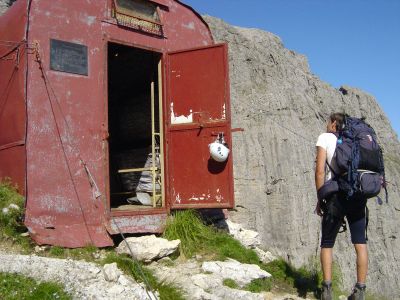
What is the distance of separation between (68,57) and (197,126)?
7.06 feet

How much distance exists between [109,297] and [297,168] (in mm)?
17170

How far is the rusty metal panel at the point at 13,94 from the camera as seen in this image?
6.09m

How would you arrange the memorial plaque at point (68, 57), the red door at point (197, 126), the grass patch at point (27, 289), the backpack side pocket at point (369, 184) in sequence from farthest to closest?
1. the red door at point (197, 126)
2. the memorial plaque at point (68, 57)
3. the backpack side pocket at point (369, 184)
4. the grass patch at point (27, 289)

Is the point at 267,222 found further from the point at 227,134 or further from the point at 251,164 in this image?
the point at 227,134

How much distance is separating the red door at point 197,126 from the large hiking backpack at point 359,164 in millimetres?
2470

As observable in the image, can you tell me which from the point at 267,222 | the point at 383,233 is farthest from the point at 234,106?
the point at 383,233

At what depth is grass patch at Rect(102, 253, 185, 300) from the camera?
499 cm

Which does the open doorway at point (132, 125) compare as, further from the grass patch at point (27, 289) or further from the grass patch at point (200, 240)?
the grass patch at point (27, 289)

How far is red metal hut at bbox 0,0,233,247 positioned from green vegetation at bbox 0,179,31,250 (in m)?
0.11

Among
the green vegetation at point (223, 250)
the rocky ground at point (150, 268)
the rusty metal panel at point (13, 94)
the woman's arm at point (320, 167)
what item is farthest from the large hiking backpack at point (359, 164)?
the rusty metal panel at point (13, 94)

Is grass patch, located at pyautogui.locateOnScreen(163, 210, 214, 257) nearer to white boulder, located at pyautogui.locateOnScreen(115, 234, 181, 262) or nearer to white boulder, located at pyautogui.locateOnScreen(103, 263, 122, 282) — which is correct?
white boulder, located at pyautogui.locateOnScreen(115, 234, 181, 262)

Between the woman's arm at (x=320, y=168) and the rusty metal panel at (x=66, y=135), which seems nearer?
the woman's arm at (x=320, y=168)

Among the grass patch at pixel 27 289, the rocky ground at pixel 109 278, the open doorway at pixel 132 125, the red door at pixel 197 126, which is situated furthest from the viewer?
the open doorway at pixel 132 125

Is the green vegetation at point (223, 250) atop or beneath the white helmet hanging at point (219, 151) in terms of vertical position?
beneath
